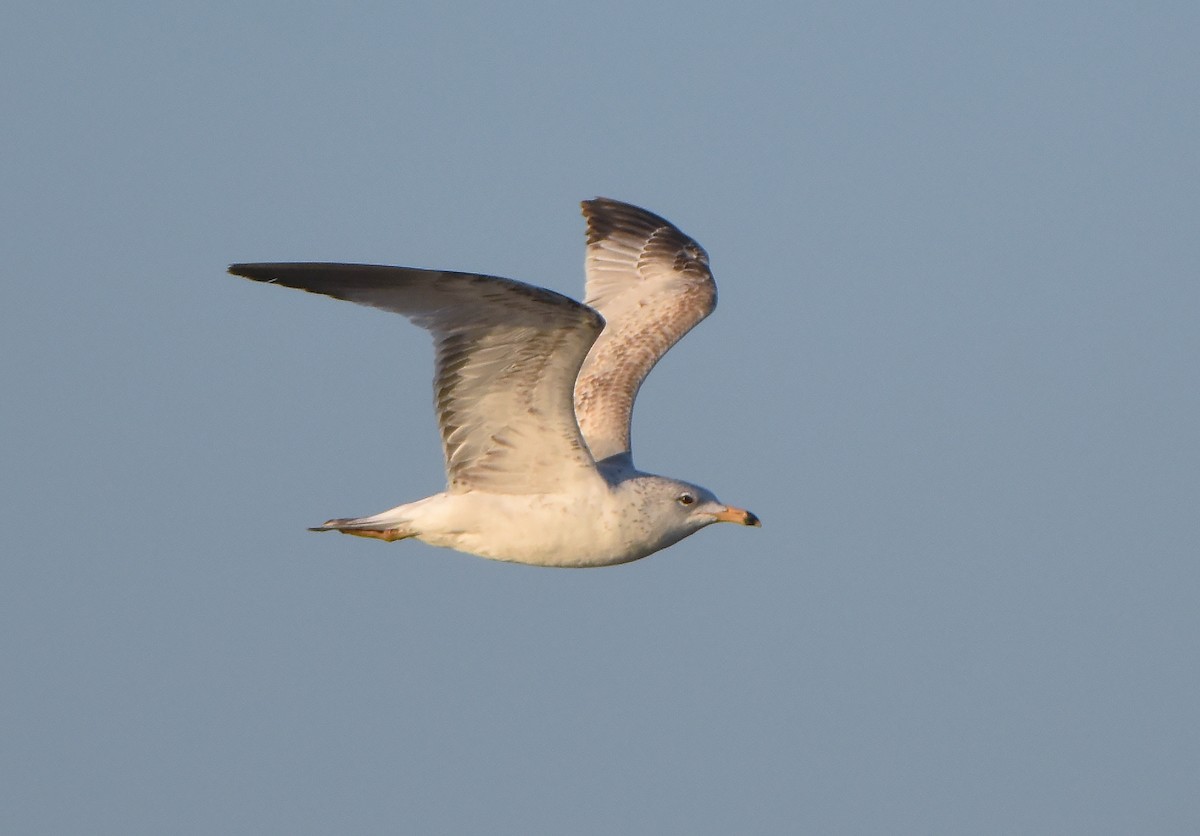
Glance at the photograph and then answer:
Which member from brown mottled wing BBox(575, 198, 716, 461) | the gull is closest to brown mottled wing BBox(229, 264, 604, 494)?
the gull

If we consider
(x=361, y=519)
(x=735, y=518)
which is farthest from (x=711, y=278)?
(x=361, y=519)

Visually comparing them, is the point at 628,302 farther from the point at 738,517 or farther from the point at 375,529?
the point at 375,529

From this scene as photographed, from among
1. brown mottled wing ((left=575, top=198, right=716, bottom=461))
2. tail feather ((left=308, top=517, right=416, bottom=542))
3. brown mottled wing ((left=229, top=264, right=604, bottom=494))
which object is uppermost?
brown mottled wing ((left=575, top=198, right=716, bottom=461))

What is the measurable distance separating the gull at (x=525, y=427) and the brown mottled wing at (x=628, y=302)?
0.02 m

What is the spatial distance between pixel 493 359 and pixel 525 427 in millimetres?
897

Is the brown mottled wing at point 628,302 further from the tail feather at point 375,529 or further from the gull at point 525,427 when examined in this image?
the tail feather at point 375,529

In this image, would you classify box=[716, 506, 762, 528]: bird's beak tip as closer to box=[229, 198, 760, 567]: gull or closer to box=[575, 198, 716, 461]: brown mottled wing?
box=[229, 198, 760, 567]: gull

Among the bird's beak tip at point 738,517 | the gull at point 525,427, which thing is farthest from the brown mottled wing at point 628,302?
the bird's beak tip at point 738,517

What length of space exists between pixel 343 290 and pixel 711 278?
7308mm

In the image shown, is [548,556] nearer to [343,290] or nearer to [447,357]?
[447,357]

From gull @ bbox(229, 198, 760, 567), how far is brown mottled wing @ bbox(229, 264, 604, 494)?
0.03ft

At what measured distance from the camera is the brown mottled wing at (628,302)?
1595 centimetres

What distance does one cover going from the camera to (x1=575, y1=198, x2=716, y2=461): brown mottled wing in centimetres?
1595

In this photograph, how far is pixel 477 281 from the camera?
1152 centimetres
